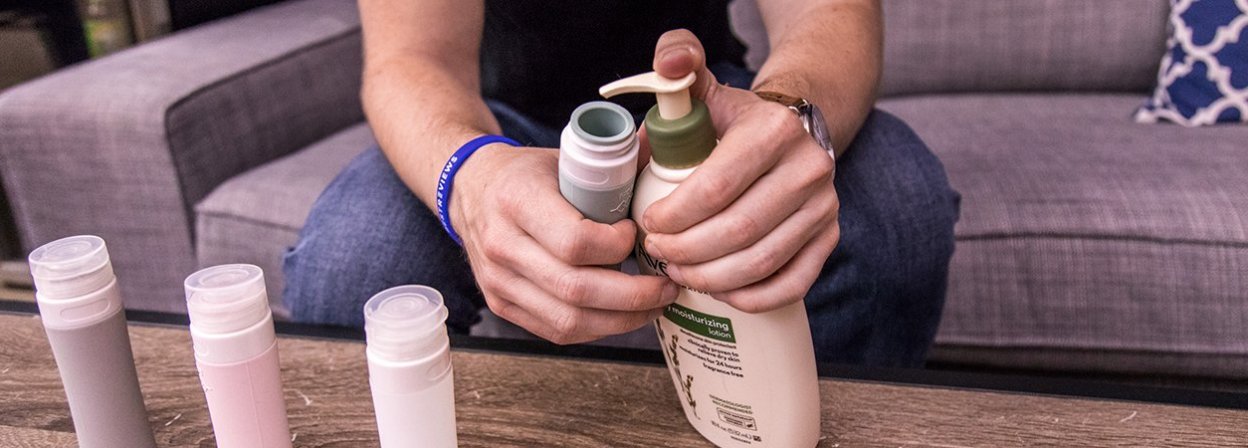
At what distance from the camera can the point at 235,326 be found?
0.47 m

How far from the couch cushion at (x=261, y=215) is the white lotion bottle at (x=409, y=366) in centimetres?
69

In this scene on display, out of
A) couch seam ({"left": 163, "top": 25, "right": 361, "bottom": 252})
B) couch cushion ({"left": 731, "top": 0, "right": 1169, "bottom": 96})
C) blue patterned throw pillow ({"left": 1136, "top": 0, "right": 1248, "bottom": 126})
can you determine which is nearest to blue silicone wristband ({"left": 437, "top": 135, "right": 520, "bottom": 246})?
couch seam ({"left": 163, "top": 25, "right": 361, "bottom": 252})

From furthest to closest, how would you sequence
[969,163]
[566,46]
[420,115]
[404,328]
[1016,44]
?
[1016,44] → [969,163] → [566,46] → [420,115] → [404,328]

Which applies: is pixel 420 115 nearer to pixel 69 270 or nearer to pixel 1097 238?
pixel 69 270

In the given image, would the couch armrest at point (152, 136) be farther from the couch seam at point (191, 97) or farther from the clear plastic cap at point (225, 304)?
the clear plastic cap at point (225, 304)

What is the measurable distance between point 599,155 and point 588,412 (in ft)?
0.68

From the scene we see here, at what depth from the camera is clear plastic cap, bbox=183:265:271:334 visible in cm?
46

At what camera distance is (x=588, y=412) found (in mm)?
592

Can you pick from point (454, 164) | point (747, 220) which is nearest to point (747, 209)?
point (747, 220)

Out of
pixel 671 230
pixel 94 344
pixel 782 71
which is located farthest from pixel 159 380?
pixel 782 71

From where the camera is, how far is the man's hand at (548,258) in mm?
501

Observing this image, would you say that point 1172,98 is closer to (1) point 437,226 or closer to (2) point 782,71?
(2) point 782,71

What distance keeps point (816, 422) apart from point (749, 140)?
0.63ft

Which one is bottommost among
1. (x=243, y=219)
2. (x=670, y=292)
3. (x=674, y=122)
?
(x=243, y=219)
